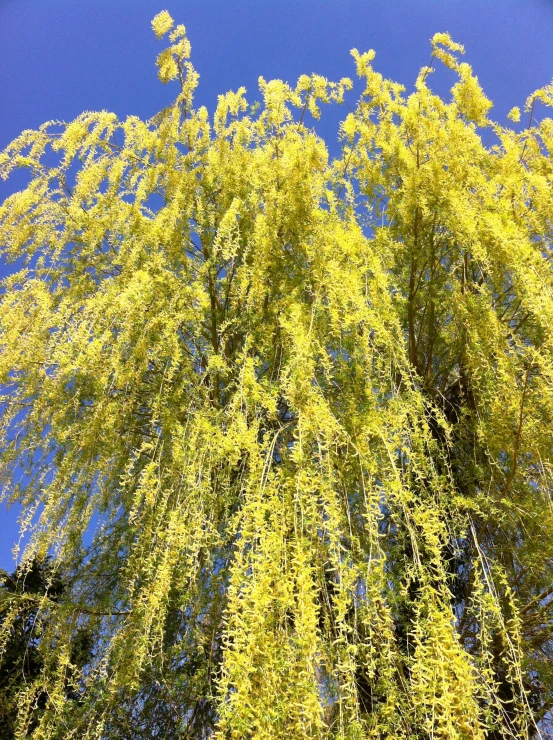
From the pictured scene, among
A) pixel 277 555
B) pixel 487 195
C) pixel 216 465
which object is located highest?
pixel 487 195

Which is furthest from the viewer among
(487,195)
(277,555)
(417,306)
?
(417,306)

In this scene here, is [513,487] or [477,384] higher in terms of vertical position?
[477,384]

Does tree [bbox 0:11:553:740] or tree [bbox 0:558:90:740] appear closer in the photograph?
tree [bbox 0:11:553:740]

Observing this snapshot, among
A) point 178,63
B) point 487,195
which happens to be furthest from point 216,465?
point 178,63

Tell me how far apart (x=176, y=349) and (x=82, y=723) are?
5.01 ft

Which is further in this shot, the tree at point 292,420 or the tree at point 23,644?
the tree at point 23,644

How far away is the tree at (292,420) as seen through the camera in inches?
59.4

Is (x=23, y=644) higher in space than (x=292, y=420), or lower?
lower

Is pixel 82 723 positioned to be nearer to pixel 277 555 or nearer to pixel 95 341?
pixel 277 555

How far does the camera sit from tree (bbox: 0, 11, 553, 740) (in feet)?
4.95

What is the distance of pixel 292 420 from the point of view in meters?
2.33

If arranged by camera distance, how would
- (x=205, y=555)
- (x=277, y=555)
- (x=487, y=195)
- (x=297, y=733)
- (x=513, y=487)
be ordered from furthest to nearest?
(x=487, y=195), (x=513, y=487), (x=205, y=555), (x=277, y=555), (x=297, y=733)

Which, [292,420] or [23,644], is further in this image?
[23,644]

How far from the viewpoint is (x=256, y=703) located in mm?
1214
